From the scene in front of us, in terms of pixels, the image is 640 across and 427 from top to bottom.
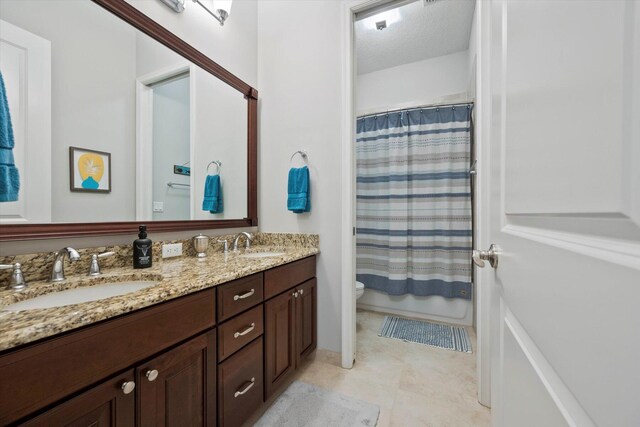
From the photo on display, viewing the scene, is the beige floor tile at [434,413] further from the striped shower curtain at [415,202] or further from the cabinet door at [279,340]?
the striped shower curtain at [415,202]

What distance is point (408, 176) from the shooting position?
2613 mm

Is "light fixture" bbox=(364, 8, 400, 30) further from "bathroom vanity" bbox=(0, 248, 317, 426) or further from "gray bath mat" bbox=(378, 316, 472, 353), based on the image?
"gray bath mat" bbox=(378, 316, 472, 353)

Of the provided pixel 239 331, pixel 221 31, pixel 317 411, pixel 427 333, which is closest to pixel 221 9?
pixel 221 31

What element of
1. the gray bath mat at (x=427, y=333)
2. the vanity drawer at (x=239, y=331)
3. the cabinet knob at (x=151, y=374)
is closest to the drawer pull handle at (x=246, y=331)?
the vanity drawer at (x=239, y=331)

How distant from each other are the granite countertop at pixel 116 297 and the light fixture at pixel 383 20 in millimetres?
2145

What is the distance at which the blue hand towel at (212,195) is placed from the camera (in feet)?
5.70

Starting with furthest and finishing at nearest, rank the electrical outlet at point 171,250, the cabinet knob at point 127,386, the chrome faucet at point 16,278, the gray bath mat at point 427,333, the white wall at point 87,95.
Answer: the gray bath mat at point 427,333
the electrical outlet at point 171,250
the white wall at point 87,95
the chrome faucet at point 16,278
the cabinet knob at point 127,386

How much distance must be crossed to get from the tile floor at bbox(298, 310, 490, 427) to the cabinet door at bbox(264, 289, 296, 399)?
27 centimetres

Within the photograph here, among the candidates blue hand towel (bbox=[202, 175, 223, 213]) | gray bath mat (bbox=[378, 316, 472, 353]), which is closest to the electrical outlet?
blue hand towel (bbox=[202, 175, 223, 213])

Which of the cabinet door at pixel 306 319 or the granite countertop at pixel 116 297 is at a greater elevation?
the granite countertop at pixel 116 297

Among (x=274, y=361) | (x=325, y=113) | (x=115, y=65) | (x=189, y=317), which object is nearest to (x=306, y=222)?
(x=325, y=113)

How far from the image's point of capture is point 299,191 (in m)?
1.89

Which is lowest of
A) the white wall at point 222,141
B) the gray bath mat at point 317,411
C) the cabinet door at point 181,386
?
the gray bath mat at point 317,411

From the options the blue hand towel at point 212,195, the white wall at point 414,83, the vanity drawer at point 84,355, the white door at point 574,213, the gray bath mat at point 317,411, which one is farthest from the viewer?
the white wall at point 414,83
